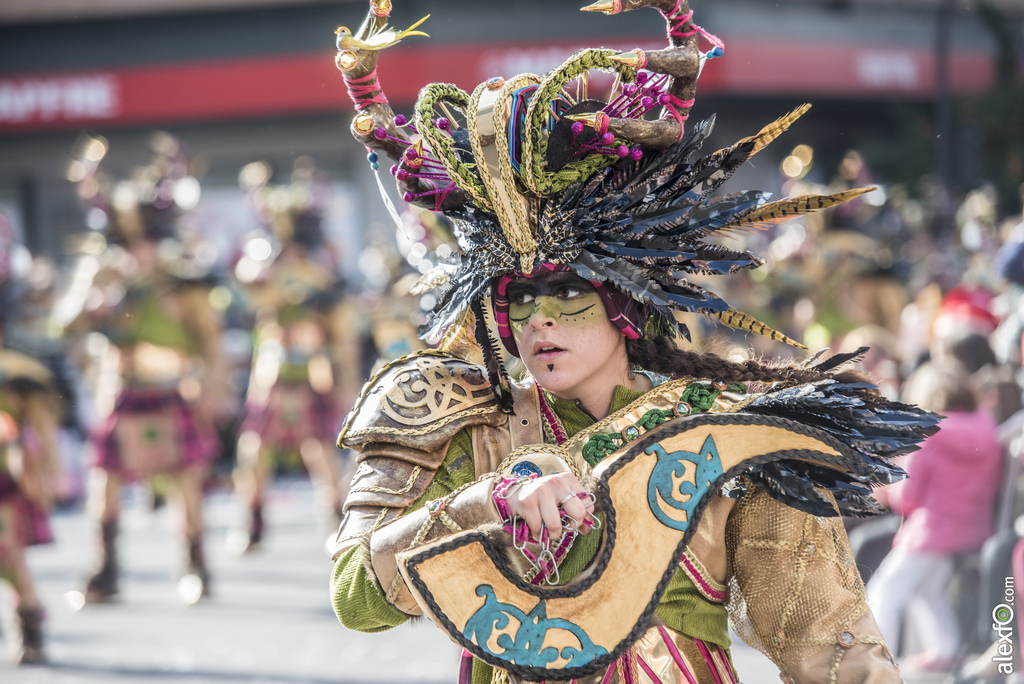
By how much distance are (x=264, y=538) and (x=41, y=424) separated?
2422 millimetres

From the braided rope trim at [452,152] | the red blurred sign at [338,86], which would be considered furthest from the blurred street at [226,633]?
the red blurred sign at [338,86]

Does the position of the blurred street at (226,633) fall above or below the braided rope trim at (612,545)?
below

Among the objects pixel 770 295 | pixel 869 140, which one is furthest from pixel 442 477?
pixel 869 140

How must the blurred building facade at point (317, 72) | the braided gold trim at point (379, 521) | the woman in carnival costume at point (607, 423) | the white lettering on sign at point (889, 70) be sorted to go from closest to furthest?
the woman in carnival costume at point (607, 423), the braided gold trim at point (379, 521), the blurred building facade at point (317, 72), the white lettering on sign at point (889, 70)

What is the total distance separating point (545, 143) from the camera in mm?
1944

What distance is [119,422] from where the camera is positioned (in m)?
7.08

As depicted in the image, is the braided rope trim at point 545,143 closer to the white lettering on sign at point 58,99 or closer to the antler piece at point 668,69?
the antler piece at point 668,69

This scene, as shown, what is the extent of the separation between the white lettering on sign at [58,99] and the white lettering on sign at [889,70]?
41.2 ft

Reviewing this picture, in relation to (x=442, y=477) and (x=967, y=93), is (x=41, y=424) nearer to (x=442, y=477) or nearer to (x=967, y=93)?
(x=442, y=477)

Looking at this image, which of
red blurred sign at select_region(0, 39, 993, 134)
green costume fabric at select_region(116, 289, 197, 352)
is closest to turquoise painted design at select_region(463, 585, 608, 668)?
green costume fabric at select_region(116, 289, 197, 352)

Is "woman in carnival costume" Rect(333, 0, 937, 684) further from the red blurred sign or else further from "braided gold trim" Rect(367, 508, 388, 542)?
the red blurred sign

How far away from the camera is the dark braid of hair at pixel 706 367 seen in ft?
6.50

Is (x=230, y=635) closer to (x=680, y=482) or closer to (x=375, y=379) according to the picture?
(x=375, y=379)

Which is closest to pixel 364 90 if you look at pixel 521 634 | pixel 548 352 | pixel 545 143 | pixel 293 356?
pixel 545 143
